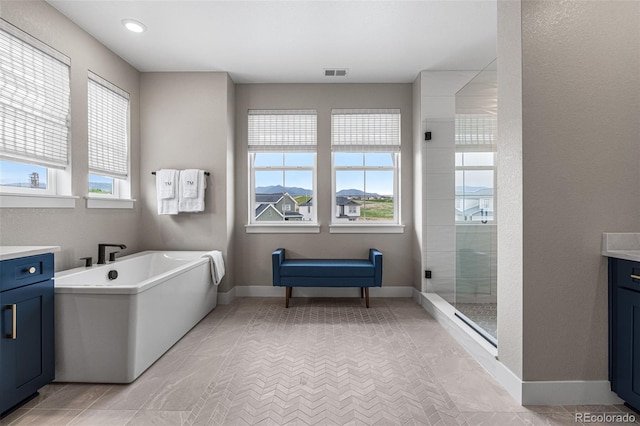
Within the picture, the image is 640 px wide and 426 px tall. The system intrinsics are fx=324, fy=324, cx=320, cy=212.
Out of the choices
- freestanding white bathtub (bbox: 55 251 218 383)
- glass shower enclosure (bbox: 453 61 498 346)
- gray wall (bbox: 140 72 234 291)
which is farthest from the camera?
gray wall (bbox: 140 72 234 291)

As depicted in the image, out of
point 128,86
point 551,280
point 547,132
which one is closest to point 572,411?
point 551,280

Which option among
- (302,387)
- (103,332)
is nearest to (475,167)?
(302,387)

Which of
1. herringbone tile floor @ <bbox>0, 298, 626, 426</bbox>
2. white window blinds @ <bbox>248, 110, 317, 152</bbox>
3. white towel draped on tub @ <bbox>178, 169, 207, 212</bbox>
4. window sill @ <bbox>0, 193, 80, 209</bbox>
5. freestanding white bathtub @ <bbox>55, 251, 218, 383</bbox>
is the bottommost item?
herringbone tile floor @ <bbox>0, 298, 626, 426</bbox>

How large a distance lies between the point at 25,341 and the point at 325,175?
3.04 meters

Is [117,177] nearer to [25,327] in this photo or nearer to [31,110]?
[31,110]

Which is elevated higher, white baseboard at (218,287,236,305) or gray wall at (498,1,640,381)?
gray wall at (498,1,640,381)

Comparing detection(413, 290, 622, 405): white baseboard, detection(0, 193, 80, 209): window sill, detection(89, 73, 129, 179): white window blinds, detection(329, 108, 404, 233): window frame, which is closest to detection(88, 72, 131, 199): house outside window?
detection(89, 73, 129, 179): white window blinds

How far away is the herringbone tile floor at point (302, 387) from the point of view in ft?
5.54

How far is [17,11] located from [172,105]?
5.12ft

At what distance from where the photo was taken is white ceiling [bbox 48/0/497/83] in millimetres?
2497

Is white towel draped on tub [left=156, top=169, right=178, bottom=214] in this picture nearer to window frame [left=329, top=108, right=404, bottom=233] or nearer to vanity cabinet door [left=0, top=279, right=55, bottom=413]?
vanity cabinet door [left=0, top=279, right=55, bottom=413]

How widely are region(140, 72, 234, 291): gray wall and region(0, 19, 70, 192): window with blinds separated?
3.61 feet

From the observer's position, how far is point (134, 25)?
8.99 ft

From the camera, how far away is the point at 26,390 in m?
1.78
